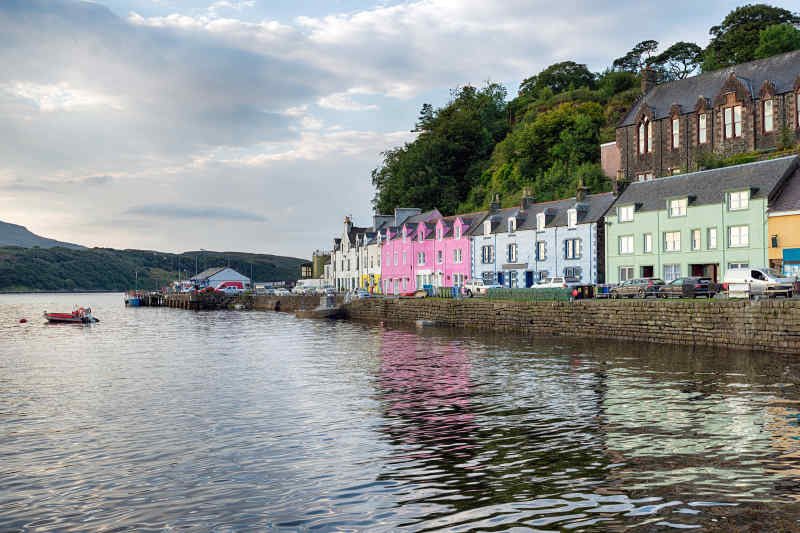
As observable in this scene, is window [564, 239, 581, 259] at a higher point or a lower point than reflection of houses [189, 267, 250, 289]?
higher

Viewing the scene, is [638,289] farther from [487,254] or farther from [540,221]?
[487,254]

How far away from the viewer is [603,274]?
62.4 metres

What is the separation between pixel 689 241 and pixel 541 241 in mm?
16356

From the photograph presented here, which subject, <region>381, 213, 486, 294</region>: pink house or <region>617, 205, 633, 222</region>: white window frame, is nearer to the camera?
<region>617, 205, 633, 222</region>: white window frame

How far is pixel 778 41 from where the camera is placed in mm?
83938

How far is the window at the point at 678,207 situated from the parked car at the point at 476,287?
1687 centimetres

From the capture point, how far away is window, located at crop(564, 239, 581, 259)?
2515 inches

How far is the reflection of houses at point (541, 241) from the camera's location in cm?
6294

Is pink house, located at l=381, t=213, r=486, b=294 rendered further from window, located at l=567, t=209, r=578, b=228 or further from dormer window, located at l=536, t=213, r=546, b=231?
window, located at l=567, t=209, r=578, b=228

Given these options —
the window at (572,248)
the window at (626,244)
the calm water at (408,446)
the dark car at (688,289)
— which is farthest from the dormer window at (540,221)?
the calm water at (408,446)

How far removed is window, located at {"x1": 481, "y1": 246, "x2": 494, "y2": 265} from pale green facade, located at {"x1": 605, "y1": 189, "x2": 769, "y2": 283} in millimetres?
15506

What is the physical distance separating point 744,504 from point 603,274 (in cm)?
5292

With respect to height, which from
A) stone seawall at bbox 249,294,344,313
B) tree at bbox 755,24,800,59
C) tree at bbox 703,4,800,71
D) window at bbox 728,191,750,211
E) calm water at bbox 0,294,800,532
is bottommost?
calm water at bbox 0,294,800,532

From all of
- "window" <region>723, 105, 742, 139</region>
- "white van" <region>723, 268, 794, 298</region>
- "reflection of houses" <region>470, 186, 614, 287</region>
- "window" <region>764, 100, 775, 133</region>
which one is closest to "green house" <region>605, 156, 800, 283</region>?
"reflection of houses" <region>470, 186, 614, 287</region>
